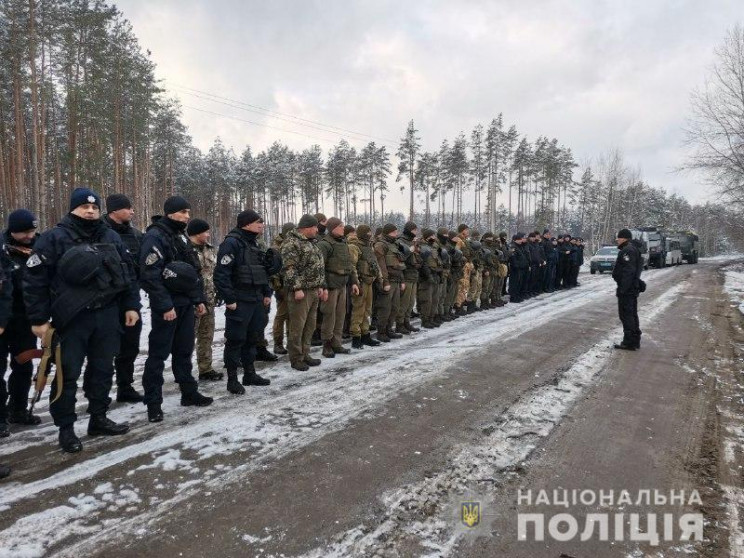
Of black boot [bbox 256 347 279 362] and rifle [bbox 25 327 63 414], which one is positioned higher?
rifle [bbox 25 327 63 414]

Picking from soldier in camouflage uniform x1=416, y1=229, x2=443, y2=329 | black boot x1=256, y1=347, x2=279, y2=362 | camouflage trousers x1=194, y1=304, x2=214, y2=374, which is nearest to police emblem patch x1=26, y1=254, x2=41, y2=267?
camouflage trousers x1=194, y1=304, x2=214, y2=374

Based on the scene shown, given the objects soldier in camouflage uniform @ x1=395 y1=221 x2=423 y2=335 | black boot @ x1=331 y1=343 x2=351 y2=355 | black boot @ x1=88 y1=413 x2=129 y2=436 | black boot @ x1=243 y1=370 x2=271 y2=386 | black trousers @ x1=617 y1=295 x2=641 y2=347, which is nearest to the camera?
black boot @ x1=88 y1=413 x2=129 y2=436

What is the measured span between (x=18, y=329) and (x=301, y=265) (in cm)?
312

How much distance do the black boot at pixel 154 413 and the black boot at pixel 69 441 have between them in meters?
0.63

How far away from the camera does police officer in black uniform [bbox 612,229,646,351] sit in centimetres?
713

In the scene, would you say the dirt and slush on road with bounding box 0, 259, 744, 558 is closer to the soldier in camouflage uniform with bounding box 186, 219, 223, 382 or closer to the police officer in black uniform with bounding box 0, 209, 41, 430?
the police officer in black uniform with bounding box 0, 209, 41, 430

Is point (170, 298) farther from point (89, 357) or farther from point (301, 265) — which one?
point (301, 265)

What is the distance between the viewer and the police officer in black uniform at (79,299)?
11.2 feet

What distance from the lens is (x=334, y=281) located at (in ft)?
Result: 21.5

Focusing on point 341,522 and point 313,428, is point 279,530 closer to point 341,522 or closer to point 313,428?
point 341,522

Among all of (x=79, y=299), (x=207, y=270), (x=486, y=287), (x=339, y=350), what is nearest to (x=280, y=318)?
(x=339, y=350)

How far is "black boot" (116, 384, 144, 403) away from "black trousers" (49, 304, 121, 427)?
93 centimetres

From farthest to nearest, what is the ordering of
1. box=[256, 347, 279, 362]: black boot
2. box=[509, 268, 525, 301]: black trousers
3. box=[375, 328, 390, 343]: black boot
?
1. box=[509, 268, 525, 301]: black trousers
2. box=[375, 328, 390, 343]: black boot
3. box=[256, 347, 279, 362]: black boot

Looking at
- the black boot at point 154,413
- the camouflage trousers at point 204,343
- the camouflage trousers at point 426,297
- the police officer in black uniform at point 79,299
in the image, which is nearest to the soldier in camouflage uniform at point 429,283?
the camouflage trousers at point 426,297
